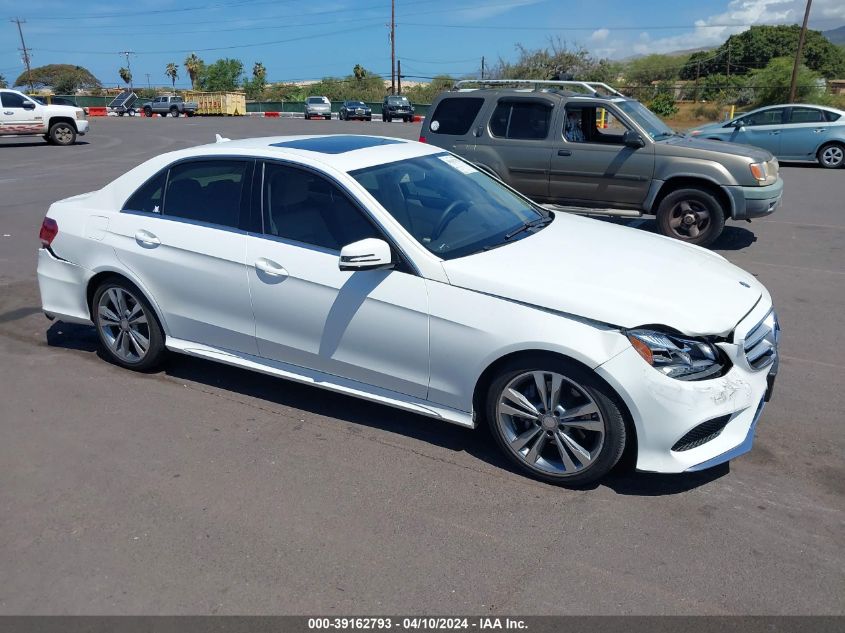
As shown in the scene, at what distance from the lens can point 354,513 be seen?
146 inches

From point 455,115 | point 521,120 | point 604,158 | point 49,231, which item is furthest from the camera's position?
point 455,115

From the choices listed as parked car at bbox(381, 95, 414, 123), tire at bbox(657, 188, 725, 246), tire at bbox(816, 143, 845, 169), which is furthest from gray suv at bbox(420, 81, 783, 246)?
parked car at bbox(381, 95, 414, 123)

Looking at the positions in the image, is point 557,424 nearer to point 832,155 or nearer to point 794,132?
point 794,132

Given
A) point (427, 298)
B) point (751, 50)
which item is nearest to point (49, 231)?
point (427, 298)

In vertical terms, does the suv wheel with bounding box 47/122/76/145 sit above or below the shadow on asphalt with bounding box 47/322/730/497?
below

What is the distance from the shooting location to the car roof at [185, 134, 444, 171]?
185 inches

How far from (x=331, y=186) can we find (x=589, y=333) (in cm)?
181

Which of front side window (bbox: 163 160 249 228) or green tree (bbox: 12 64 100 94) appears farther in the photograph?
green tree (bbox: 12 64 100 94)

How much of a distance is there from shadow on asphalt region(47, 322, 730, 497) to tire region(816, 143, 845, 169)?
54.6ft

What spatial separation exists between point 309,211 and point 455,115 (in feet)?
21.3

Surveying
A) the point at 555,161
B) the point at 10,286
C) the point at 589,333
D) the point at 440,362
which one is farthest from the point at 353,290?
the point at 555,161

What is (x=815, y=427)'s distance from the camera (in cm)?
455

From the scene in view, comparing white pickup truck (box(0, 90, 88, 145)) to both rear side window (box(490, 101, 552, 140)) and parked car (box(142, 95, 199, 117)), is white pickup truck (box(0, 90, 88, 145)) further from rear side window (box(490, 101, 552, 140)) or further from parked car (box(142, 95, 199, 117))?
parked car (box(142, 95, 199, 117))

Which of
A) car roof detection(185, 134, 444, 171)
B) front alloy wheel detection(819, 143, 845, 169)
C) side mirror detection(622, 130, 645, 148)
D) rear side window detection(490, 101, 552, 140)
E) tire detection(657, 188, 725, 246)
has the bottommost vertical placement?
front alloy wheel detection(819, 143, 845, 169)
